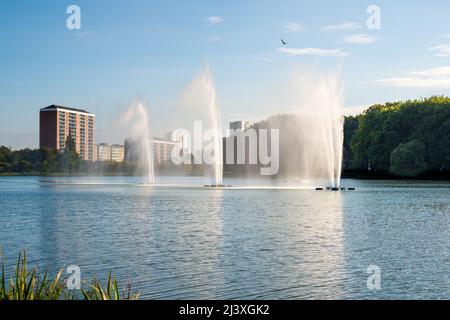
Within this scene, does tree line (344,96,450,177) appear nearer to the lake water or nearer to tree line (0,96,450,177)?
tree line (0,96,450,177)

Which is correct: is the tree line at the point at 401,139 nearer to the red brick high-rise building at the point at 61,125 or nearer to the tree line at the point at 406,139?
the tree line at the point at 406,139

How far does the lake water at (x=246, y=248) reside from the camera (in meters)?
18.1

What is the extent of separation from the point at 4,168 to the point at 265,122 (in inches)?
3170

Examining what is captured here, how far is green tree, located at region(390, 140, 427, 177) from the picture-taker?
9907 cm

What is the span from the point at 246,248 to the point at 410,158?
3132 inches

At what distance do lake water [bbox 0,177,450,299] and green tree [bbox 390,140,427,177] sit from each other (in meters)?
55.5

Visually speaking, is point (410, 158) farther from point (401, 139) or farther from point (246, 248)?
point (246, 248)

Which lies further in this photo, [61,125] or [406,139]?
[61,125]

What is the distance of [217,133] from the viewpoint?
7694cm

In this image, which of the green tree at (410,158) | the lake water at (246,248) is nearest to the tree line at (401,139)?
the green tree at (410,158)

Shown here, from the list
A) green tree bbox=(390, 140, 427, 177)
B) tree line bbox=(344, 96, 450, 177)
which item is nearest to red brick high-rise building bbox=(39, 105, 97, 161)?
tree line bbox=(344, 96, 450, 177)

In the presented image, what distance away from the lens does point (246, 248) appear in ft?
83.0

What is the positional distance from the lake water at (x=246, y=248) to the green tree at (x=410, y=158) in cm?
5553

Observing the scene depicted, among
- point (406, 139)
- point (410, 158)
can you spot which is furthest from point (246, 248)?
point (406, 139)
